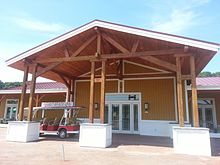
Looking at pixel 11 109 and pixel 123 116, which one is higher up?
pixel 11 109

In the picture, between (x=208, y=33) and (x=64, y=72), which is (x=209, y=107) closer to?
(x=208, y=33)

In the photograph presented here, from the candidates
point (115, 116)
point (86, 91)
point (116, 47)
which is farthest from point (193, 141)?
point (86, 91)

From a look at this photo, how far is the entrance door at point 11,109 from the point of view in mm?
16734

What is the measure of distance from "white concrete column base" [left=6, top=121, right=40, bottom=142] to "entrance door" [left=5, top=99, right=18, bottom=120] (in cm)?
935

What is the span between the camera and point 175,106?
10.7 metres

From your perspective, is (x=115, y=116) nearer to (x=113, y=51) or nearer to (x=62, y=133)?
(x=62, y=133)

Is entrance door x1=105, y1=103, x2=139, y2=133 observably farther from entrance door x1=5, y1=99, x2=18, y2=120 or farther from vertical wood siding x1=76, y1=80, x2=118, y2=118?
entrance door x1=5, y1=99, x2=18, y2=120

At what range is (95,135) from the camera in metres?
7.03

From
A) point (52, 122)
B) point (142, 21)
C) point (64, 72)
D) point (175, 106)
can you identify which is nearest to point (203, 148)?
point (175, 106)

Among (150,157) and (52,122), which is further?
(52,122)

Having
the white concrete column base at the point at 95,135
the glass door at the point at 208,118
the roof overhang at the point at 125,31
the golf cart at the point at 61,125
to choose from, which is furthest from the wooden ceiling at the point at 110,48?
the glass door at the point at 208,118

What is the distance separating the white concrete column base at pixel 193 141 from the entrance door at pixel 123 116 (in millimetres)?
5166

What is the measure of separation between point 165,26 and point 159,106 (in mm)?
4785

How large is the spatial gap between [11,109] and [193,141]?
51.4 feet
